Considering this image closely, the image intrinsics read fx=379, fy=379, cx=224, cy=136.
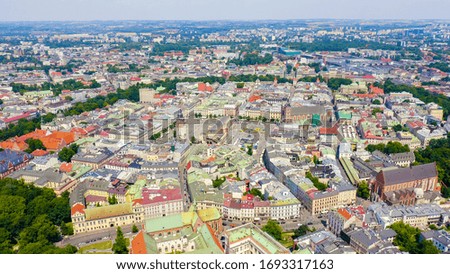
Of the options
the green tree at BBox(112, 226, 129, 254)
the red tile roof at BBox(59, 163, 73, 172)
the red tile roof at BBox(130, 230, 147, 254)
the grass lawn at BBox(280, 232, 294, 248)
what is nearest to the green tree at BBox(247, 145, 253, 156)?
the grass lawn at BBox(280, 232, 294, 248)

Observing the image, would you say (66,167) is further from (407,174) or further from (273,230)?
(407,174)

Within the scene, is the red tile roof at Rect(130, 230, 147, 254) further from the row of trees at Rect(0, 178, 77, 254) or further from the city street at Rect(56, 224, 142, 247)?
the city street at Rect(56, 224, 142, 247)

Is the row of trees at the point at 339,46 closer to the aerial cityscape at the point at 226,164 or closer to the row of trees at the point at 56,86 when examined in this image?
the aerial cityscape at the point at 226,164

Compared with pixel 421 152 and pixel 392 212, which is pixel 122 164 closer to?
pixel 392 212

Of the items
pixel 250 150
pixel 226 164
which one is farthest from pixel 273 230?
pixel 250 150

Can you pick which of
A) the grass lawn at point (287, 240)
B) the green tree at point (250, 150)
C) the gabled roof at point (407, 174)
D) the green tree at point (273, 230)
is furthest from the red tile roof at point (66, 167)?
the gabled roof at point (407, 174)

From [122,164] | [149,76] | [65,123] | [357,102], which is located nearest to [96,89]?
[149,76]
